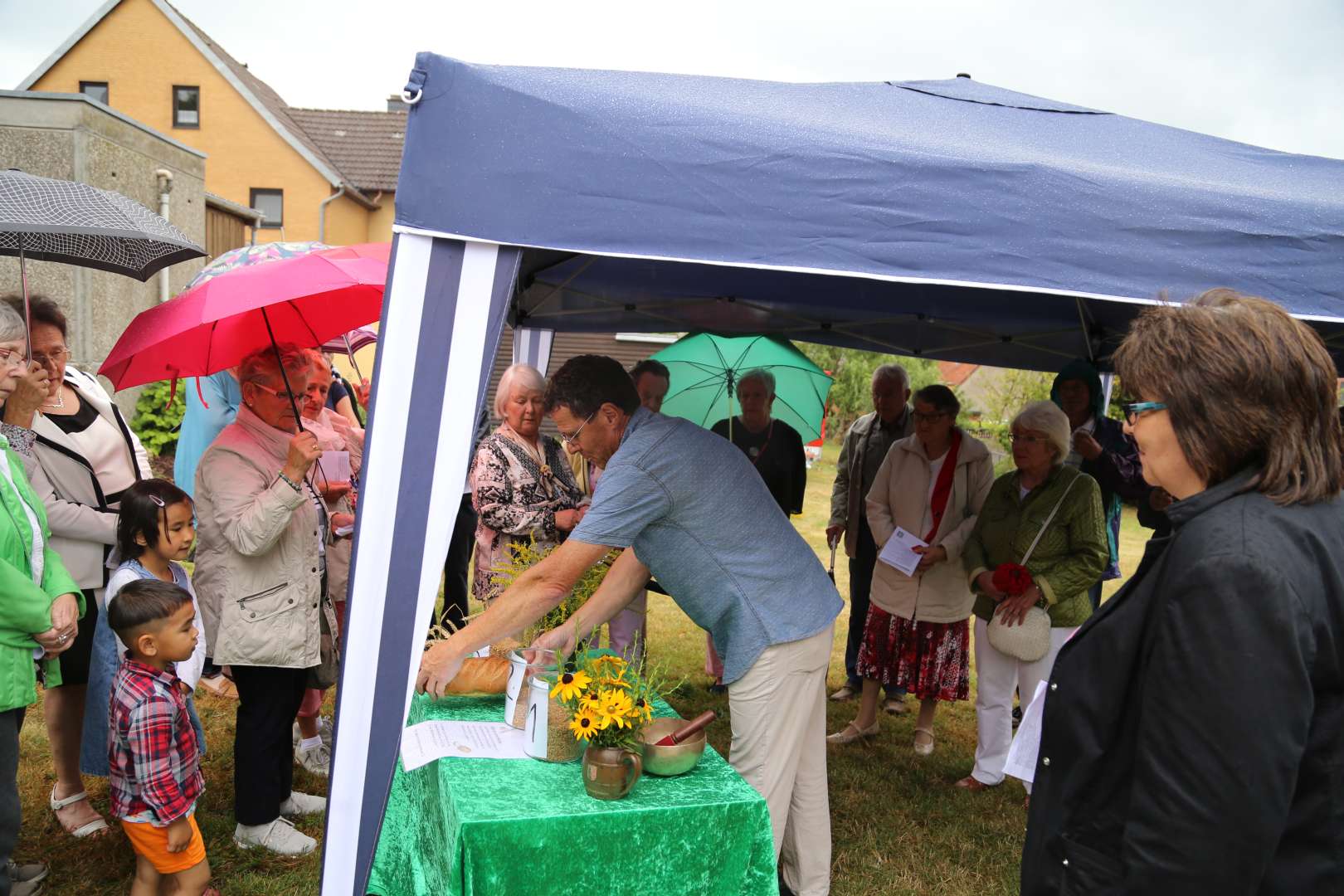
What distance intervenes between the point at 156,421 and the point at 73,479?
272 inches

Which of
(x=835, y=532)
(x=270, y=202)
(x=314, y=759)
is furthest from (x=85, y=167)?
(x=270, y=202)

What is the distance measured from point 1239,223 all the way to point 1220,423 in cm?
128

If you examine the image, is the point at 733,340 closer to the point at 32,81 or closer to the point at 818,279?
the point at 818,279

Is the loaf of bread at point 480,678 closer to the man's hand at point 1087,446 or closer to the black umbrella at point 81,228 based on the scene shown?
the black umbrella at point 81,228

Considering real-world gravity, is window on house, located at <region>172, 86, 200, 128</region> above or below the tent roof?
above

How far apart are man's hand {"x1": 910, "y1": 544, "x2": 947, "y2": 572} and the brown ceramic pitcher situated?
247cm

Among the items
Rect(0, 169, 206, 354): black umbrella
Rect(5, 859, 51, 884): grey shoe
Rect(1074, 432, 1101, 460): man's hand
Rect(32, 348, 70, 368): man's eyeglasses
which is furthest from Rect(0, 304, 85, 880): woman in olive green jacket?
Rect(1074, 432, 1101, 460): man's hand

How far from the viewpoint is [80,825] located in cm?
310

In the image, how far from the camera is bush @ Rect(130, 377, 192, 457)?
8.95m

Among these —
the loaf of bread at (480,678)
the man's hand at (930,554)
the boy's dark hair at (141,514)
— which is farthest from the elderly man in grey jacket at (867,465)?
the boy's dark hair at (141,514)

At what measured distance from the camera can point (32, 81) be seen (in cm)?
2083

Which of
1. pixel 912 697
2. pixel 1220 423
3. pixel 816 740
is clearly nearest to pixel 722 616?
pixel 816 740

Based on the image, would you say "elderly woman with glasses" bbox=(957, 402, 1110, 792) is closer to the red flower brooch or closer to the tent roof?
the red flower brooch

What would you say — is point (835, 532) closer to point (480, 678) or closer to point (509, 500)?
point (509, 500)
